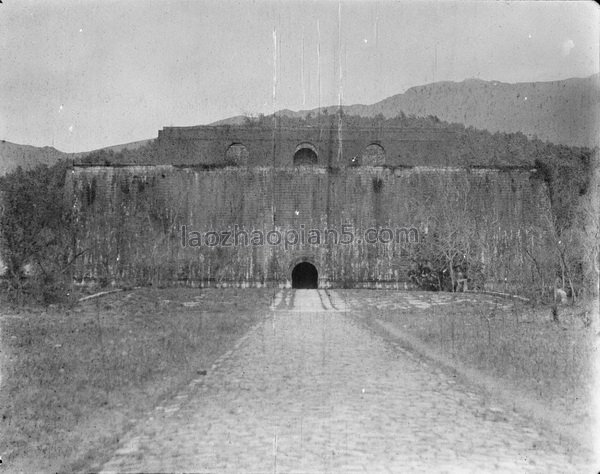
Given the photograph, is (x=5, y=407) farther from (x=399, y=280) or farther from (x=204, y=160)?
(x=204, y=160)

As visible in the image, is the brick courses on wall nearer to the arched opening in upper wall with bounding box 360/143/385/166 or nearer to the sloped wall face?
the sloped wall face

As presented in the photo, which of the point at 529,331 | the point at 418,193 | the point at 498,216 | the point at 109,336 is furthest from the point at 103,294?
the point at 498,216

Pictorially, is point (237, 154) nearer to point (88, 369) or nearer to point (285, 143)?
point (285, 143)

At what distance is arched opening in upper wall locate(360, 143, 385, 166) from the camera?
1731 inches

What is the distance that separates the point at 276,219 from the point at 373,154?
38.9 feet

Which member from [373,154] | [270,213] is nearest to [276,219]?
[270,213]

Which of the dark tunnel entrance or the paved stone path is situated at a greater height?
the dark tunnel entrance

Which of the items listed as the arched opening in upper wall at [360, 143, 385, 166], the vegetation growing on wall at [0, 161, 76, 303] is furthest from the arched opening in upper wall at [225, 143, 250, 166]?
the vegetation growing on wall at [0, 161, 76, 303]

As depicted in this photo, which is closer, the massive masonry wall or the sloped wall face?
the sloped wall face

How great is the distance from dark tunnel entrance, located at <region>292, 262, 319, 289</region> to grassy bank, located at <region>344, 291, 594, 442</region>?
525 inches

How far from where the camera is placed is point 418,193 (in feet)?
116

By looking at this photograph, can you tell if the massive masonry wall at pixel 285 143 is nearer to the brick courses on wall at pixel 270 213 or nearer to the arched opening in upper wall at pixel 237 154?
the arched opening in upper wall at pixel 237 154

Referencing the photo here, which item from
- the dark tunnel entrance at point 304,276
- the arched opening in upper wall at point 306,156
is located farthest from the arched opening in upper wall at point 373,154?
the dark tunnel entrance at point 304,276

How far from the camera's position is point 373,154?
A: 44250mm
